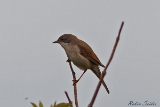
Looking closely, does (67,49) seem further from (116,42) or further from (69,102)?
(116,42)

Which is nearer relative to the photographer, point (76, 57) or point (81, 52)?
point (76, 57)

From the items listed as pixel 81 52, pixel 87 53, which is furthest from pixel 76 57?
pixel 87 53

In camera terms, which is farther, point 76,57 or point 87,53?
point 87,53

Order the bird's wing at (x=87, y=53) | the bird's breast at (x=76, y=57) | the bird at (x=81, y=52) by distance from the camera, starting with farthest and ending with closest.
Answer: the bird's wing at (x=87, y=53), the bird at (x=81, y=52), the bird's breast at (x=76, y=57)

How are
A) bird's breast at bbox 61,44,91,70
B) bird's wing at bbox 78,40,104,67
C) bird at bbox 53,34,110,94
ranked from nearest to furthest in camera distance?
1. bird's breast at bbox 61,44,91,70
2. bird at bbox 53,34,110,94
3. bird's wing at bbox 78,40,104,67

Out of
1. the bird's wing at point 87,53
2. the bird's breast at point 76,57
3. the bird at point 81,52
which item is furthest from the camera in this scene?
the bird's wing at point 87,53

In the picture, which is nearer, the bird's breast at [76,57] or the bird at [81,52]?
the bird's breast at [76,57]

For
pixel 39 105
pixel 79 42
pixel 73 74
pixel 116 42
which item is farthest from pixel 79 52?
pixel 116 42

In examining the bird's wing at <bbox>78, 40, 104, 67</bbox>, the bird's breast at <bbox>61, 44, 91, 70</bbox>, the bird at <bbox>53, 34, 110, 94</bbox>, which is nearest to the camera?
the bird's breast at <bbox>61, 44, 91, 70</bbox>

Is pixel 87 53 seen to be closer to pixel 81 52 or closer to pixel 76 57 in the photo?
pixel 81 52

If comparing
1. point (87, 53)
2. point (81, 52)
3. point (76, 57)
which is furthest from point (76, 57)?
point (87, 53)

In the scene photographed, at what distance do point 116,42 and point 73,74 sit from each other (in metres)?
1.55

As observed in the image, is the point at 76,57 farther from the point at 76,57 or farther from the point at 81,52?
the point at 81,52

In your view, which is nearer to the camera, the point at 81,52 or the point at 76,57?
the point at 76,57
